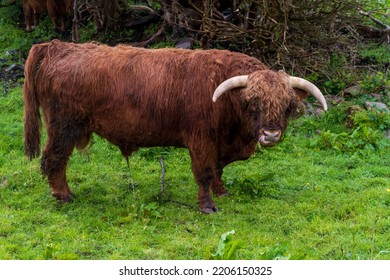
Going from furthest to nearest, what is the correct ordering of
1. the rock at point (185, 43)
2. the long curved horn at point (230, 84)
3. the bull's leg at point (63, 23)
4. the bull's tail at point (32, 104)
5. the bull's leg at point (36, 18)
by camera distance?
the bull's leg at point (36, 18) → the bull's leg at point (63, 23) → the rock at point (185, 43) → the bull's tail at point (32, 104) → the long curved horn at point (230, 84)

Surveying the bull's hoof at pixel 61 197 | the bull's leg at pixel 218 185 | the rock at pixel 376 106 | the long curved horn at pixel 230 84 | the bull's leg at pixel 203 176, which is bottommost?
the rock at pixel 376 106

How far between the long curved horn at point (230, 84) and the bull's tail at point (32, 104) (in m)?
1.96

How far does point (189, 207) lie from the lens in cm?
683

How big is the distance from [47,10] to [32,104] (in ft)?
20.3

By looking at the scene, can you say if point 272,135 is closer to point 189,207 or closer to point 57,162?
point 189,207

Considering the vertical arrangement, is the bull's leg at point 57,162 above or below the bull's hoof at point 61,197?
above

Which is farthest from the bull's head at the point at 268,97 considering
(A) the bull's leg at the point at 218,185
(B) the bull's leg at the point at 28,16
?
(B) the bull's leg at the point at 28,16

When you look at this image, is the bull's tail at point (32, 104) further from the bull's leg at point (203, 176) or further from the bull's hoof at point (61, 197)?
the bull's leg at point (203, 176)

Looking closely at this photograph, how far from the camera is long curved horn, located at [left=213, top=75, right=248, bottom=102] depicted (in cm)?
613

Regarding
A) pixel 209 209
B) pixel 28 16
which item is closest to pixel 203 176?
pixel 209 209

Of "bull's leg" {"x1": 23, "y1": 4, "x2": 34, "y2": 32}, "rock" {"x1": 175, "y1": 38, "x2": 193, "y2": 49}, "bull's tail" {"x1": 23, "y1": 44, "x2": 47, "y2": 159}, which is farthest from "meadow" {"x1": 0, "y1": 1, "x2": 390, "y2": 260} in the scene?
"bull's leg" {"x1": 23, "y1": 4, "x2": 34, "y2": 32}

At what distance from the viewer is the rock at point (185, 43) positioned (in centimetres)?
1062

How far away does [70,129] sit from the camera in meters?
6.69

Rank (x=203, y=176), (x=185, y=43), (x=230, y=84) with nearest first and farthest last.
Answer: (x=230, y=84) → (x=203, y=176) → (x=185, y=43)
